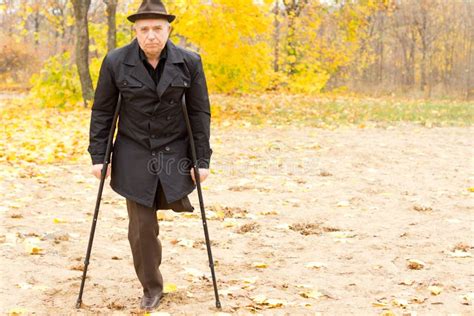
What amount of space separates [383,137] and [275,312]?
379 inches

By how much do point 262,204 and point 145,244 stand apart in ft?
11.8

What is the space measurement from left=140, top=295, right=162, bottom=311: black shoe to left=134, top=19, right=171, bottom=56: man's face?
5.21ft

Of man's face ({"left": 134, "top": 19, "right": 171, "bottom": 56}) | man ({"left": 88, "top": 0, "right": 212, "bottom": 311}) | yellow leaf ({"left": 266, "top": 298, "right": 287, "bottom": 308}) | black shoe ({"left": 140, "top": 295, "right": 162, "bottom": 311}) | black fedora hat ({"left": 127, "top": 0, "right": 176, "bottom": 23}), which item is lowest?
yellow leaf ({"left": 266, "top": 298, "right": 287, "bottom": 308})

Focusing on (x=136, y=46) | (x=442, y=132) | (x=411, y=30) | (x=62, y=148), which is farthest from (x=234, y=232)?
(x=411, y=30)

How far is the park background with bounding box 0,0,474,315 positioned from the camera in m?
4.80

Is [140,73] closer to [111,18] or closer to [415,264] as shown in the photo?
[415,264]

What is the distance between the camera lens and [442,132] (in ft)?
47.8

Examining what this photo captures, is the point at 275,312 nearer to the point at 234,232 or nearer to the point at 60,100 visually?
the point at 234,232

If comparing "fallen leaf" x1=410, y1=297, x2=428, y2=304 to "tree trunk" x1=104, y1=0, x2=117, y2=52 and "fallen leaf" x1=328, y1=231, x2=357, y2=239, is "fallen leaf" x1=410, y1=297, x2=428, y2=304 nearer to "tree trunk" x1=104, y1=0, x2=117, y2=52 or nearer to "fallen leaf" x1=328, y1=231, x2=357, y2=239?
"fallen leaf" x1=328, y1=231, x2=357, y2=239

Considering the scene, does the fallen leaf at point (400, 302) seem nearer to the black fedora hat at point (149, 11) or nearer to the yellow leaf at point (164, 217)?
the black fedora hat at point (149, 11)

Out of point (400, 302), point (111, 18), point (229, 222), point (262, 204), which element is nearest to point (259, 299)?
point (400, 302)

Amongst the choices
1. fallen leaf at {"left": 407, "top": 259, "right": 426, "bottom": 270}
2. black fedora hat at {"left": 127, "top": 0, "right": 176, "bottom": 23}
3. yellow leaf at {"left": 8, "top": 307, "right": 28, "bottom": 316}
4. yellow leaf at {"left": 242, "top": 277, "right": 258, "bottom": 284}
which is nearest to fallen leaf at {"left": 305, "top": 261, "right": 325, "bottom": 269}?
yellow leaf at {"left": 242, "top": 277, "right": 258, "bottom": 284}

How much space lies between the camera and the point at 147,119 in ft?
13.7

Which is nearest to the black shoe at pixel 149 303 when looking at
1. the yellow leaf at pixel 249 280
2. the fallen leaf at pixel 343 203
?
the yellow leaf at pixel 249 280
